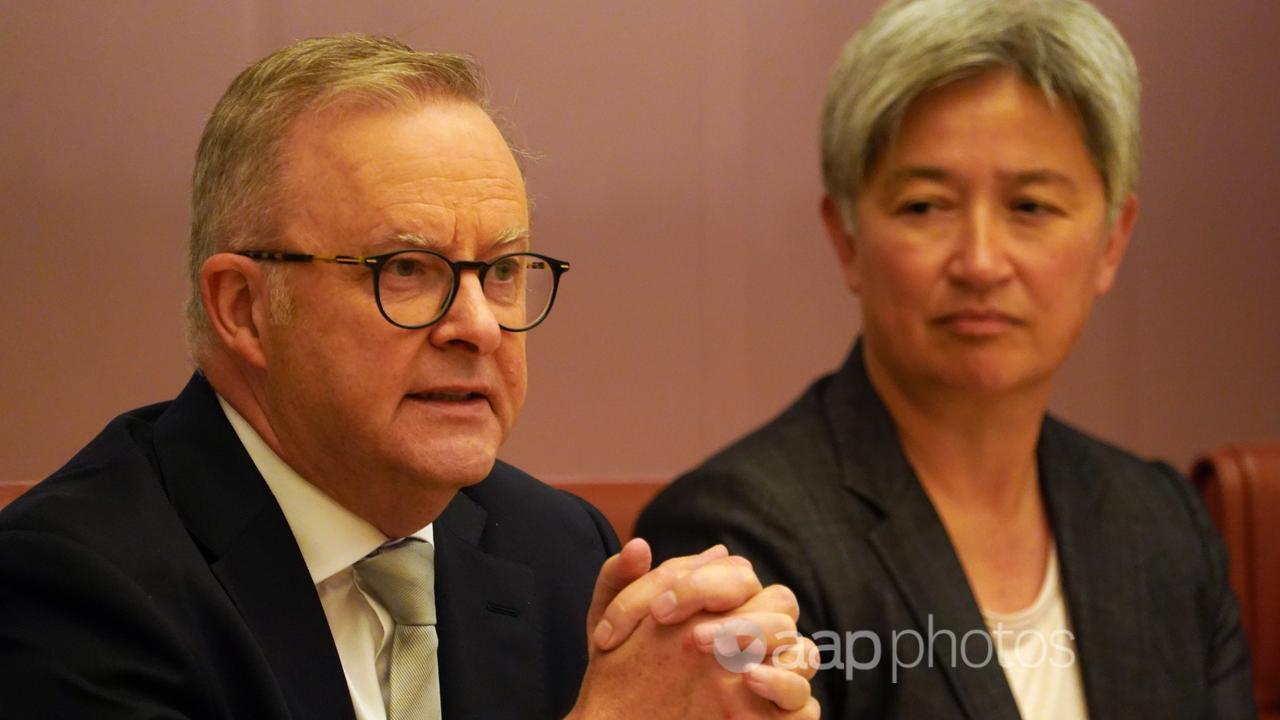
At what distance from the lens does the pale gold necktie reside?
55.8 inches

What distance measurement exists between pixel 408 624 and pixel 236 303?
1.16 feet

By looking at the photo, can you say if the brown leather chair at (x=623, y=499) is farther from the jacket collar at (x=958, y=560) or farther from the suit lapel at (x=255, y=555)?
the suit lapel at (x=255, y=555)

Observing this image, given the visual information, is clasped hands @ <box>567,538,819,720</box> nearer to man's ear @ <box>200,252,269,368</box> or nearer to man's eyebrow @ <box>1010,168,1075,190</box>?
man's ear @ <box>200,252,269,368</box>

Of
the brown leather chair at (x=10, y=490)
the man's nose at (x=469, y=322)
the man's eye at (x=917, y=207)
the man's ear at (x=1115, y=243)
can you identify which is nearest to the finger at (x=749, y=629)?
the man's nose at (x=469, y=322)

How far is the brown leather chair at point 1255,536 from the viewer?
2498 mm

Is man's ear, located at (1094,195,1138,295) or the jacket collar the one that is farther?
man's ear, located at (1094,195,1138,295)

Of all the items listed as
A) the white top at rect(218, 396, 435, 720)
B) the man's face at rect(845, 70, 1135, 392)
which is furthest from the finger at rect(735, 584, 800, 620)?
the man's face at rect(845, 70, 1135, 392)

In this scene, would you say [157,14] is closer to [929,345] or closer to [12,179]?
[12,179]

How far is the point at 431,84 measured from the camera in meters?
1.37

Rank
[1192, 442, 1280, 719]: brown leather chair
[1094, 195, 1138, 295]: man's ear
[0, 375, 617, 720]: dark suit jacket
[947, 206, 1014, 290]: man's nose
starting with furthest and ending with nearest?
[1192, 442, 1280, 719]: brown leather chair, [1094, 195, 1138, 295]: man's ear, [947, 206, 1014, 290]: man's nose, [0, 375, 617, 720]: dark suit jacket

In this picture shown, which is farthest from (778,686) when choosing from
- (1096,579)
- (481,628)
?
→ (1096,579)

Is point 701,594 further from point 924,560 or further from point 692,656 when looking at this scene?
point 924,560

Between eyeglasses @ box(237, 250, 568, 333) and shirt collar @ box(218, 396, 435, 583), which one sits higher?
eyeglasses @ box(237, 250, 568, 333)

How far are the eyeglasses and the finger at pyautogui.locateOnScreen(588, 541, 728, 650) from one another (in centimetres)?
27
